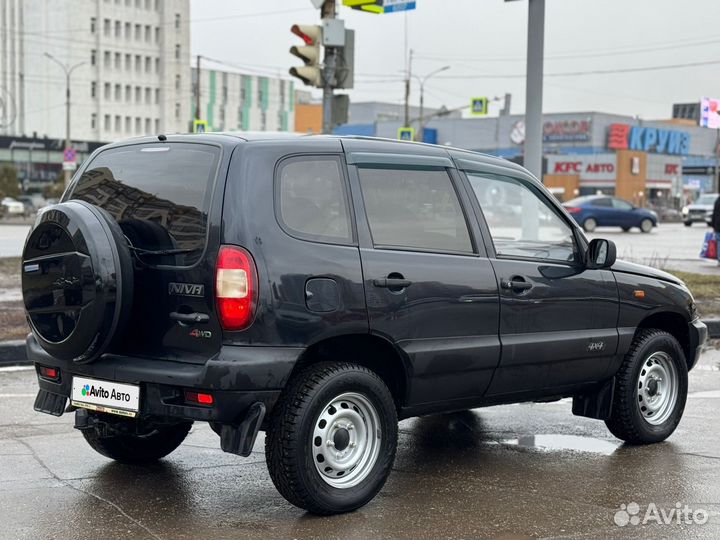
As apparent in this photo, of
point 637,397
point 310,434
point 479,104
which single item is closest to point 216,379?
point 310,434

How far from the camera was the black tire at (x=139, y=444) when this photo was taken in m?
6.10

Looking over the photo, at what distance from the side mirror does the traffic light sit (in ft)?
24.8

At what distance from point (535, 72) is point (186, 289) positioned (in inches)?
342

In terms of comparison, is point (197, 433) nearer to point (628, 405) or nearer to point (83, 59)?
point (628, 405)

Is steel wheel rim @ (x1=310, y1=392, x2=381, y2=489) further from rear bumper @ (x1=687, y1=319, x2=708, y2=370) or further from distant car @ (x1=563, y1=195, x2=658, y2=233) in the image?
distant car @ (x1=563, y1=195, x2=658, y2=233)

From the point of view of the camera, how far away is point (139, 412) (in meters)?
5.08

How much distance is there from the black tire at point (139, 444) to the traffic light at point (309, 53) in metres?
7.84

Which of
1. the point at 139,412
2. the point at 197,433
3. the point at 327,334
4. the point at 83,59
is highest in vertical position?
the point at 83,59

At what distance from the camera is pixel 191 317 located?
4977 mm

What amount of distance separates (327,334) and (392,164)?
107 cm

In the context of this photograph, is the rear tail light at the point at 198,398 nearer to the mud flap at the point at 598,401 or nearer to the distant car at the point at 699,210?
the mud flap at the point at 598,401

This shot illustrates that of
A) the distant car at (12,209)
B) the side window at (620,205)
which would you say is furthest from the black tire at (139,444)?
the distant car at (12,209)

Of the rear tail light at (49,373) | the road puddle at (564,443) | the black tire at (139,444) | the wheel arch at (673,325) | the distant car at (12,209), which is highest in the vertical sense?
the wheel arch at (673,325)

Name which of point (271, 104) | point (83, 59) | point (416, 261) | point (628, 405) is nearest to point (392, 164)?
point (416, 261)
